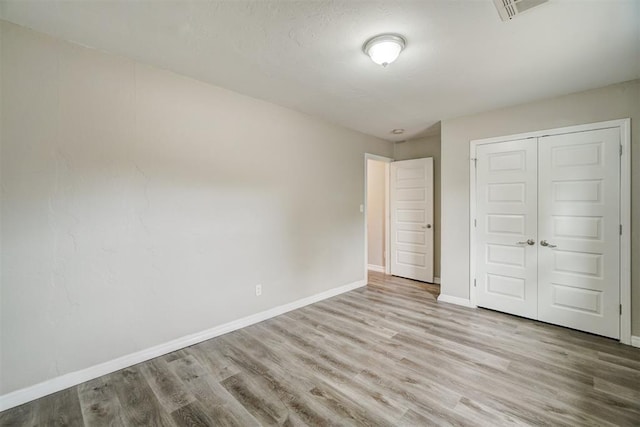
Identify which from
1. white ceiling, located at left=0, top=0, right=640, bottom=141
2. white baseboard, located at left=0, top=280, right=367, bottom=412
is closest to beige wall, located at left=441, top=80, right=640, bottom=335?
white ceiling, located at left=0, top=0, right=640, bottom=141

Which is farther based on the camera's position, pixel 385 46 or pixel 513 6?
pixel 385 46

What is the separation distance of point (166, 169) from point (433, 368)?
2907 millimetres

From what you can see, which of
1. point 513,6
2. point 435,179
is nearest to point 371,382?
point 513,6

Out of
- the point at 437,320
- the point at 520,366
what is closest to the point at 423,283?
the point at 437,320

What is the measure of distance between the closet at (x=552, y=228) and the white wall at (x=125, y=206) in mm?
2545

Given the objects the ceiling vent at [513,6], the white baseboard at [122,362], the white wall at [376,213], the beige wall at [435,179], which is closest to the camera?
the ceiling vent at [513,6]

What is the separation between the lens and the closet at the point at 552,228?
2.81 metres

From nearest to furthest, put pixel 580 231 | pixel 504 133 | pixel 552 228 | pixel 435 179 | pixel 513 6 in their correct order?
pixel 513 6 < pixel 580 231 < pixel 552 228 < pixel 504 133 < pixel 435 179

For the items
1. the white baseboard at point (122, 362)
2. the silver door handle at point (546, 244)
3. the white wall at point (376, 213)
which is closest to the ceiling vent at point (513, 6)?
the silver door handle at point (546, 244)

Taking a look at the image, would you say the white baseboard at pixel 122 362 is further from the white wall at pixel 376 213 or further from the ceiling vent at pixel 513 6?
the ceiling vent at pixel 513 6

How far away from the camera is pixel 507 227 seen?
3.42m

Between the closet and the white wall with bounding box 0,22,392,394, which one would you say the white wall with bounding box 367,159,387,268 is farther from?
the white wall with bounding box 0,22,392,394

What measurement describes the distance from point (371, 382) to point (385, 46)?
8.25 ft

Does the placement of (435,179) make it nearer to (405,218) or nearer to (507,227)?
(405,218)
